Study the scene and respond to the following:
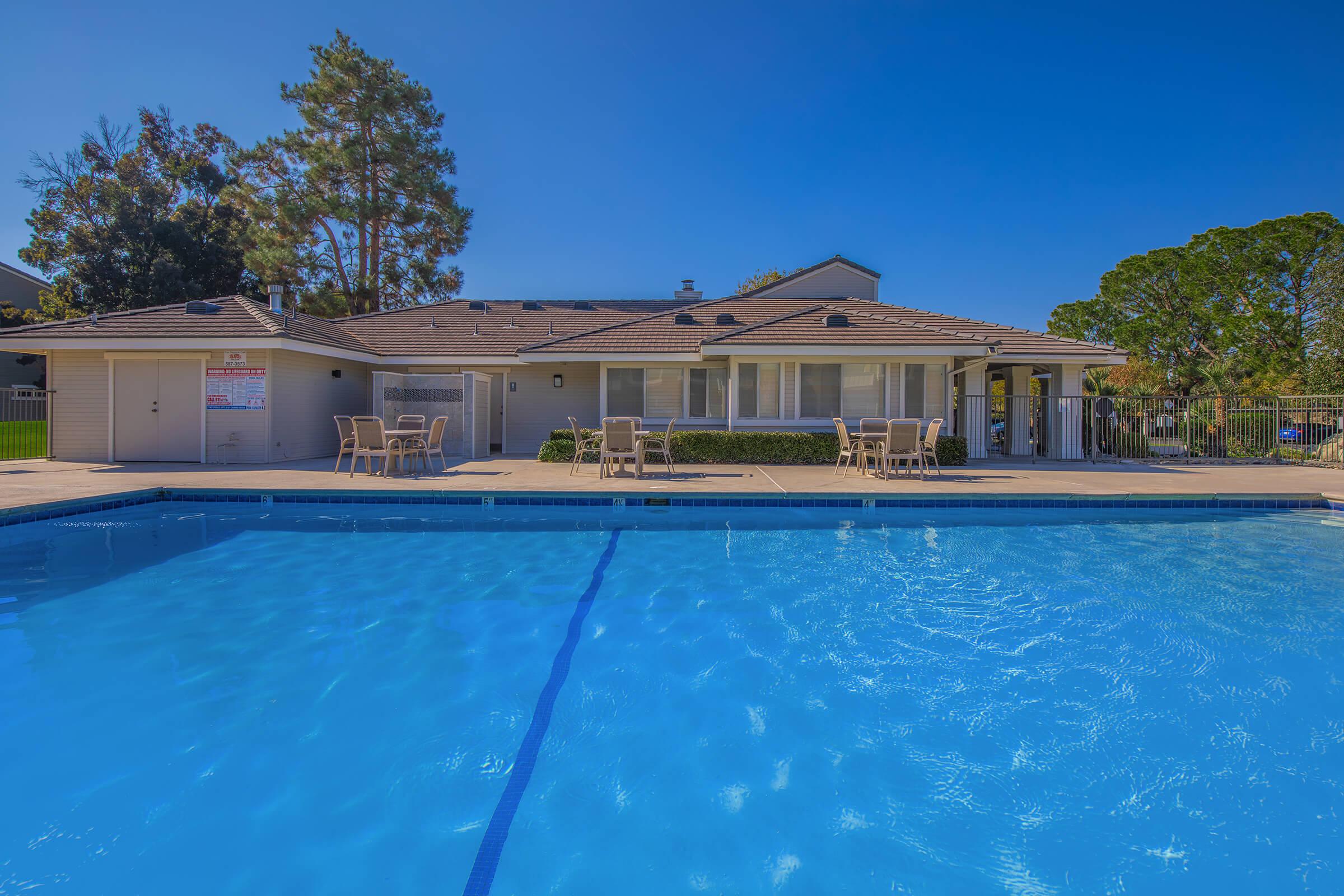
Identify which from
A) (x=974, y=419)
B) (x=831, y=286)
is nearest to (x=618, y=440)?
(x=974, y=419)

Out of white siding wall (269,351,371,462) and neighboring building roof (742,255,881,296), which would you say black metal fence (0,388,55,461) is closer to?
white siding wall (269,351,371,462)

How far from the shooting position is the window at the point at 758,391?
44.9 feet

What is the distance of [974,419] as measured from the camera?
15.1 m

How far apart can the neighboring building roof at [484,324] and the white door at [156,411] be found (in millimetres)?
4135

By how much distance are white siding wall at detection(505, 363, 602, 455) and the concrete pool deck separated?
3748 mm

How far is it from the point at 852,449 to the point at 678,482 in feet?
11.2

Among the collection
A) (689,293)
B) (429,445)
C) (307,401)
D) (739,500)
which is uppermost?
(689,293)

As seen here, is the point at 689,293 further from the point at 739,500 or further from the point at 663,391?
the point at 739,500

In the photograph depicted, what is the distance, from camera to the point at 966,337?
12883mm

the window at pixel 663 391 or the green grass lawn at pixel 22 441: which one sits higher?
the window at pixel 663 391

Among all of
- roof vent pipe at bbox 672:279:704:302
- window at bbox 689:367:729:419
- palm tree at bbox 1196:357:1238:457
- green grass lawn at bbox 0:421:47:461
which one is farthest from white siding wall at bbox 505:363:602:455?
palm tree at bbox 1196:357:1238:457

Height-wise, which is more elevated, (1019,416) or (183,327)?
(183,327)

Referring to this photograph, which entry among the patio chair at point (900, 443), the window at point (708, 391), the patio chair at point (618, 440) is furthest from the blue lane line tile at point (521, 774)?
the window at point (708, 391)

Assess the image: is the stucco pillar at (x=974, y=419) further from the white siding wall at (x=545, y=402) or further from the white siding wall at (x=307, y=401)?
the white siding wall at (x=307, y=401)
